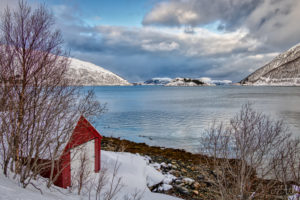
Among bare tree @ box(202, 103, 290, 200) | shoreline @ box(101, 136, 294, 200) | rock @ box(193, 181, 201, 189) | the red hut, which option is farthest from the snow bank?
bare tree @ box(202, 103, 290, 200)

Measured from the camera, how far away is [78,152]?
11547mm

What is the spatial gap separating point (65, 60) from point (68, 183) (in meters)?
6.00

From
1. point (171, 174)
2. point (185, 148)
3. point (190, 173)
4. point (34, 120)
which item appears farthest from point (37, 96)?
point (185, 148)

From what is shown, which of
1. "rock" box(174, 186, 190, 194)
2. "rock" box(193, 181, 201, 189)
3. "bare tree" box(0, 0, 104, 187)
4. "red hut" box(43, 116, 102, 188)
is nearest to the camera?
"bare tree" box(0, 0, 104, 187)

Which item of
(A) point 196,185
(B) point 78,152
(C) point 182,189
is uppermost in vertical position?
(B) point 78,152

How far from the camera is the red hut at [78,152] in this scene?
9984 mm

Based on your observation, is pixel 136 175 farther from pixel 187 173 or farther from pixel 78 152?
pixel 187 173

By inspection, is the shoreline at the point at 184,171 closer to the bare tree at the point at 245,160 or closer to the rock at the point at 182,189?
the rock at the point at 182,189

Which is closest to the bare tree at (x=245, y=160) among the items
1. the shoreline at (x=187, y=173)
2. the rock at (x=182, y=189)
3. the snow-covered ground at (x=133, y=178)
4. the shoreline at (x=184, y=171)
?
the shoreline at (x=187, y=173)

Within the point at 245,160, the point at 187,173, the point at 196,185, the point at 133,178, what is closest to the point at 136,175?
the point at 133,178

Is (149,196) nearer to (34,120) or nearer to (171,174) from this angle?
(171,174)

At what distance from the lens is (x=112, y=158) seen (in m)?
15.7

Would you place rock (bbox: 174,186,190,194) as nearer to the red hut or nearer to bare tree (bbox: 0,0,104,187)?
the red hut

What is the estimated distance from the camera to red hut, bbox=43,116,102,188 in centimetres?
998
